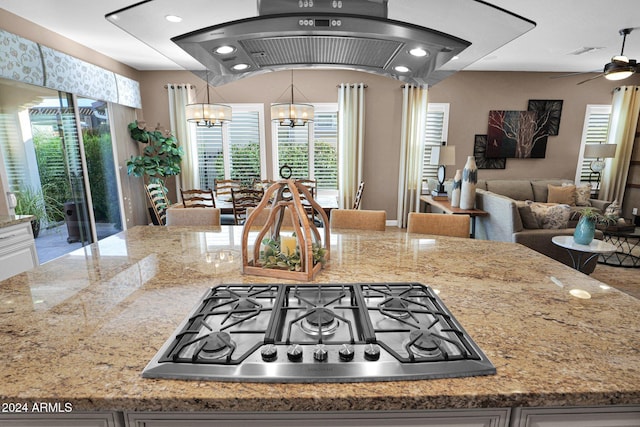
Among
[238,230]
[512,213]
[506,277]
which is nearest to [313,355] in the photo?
[506,277]

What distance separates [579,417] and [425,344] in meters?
0.36

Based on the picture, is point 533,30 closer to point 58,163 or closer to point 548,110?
point 548,110

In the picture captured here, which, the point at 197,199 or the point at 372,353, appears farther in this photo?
the point at 197,199

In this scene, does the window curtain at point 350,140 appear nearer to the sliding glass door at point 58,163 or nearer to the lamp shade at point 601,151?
the sliding glass door at point 58,163

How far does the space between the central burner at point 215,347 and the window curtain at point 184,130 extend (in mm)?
5333

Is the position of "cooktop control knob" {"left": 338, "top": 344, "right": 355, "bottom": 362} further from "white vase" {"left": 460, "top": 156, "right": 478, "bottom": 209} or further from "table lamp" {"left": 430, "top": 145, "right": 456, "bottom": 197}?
"table lamp" {"left": 430, "top": 145, "right": 456, "bottom": 197}

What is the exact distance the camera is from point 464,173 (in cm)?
402

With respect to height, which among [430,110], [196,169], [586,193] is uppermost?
[430,110]

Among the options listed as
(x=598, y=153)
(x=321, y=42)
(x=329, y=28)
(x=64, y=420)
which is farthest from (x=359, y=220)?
(x=598, y=153)

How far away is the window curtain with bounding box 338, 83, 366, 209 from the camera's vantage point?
5477 millimetres

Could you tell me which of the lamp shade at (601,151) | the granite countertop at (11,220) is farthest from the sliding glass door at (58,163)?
the lamp shade at (601,151)

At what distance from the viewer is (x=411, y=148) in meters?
5.70

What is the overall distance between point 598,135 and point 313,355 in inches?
293

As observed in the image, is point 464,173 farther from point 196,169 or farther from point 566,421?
point 196,169
